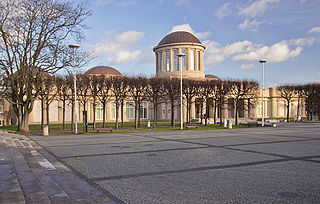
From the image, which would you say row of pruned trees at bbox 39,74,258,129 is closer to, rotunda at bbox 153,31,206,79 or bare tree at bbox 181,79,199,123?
bare tree at bbox 181,79,199,123

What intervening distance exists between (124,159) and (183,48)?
45.9 metres

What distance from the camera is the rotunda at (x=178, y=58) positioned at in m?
54.8

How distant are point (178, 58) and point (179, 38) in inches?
158

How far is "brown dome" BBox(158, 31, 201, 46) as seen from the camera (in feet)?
182

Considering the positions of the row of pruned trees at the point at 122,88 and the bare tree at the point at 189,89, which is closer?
the row of pruned trees at the point at 122,88

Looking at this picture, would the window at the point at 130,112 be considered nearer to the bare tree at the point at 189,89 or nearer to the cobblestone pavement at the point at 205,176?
the bare tree at the point at 189,89

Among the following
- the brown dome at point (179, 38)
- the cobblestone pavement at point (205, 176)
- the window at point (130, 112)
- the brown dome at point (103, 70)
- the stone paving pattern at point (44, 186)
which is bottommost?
the cobblestone pavement at point (205, 176)

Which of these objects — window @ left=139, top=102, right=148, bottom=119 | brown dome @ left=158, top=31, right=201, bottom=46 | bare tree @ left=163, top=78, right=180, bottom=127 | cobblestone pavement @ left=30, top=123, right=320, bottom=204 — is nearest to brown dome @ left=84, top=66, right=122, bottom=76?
window @ left=139, top=102, right=148, bottom=119

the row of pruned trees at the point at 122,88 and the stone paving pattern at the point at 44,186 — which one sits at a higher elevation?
the row of pruned trees at the point at 122,88

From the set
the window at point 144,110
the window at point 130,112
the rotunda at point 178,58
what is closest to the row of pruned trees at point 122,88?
the rotunda at point 178,58

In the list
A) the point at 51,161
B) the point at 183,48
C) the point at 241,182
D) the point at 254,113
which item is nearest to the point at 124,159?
the point at 51,161

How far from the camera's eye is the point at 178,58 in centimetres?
5481

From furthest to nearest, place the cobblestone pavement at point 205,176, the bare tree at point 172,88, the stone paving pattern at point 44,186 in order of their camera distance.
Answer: the bare tree at point 172,88 < the cobblestone pavement at point 205,176 < the stone paving pattern at point 44,186

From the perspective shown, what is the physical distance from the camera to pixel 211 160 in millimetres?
10703
